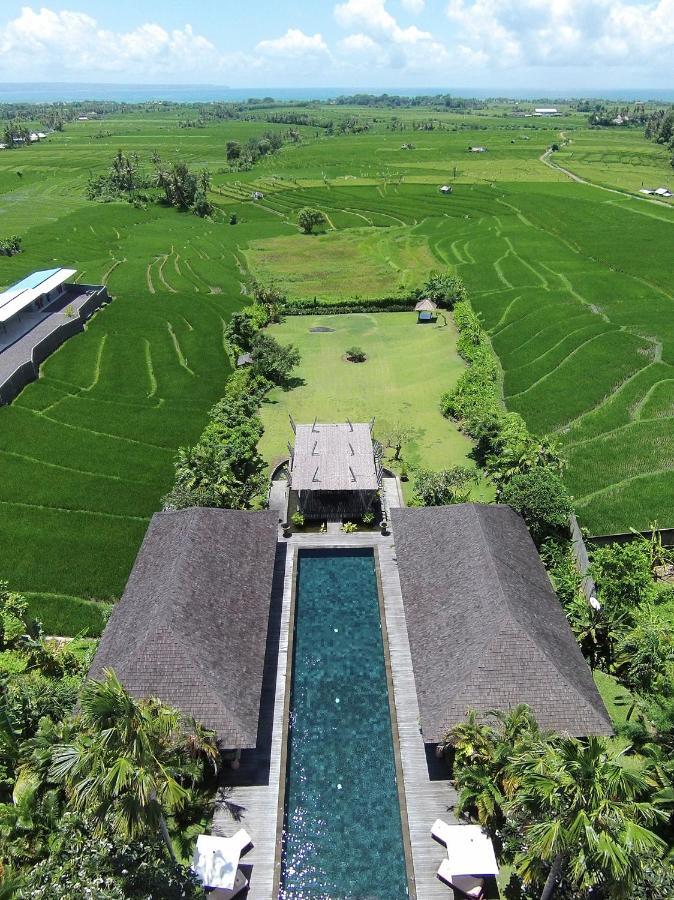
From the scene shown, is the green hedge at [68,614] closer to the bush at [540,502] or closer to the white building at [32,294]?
the bush at [540,502]

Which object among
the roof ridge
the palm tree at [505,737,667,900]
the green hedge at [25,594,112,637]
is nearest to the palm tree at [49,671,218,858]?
the palm tree at [505,737,667,900]

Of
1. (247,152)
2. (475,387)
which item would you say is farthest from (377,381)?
(247,152)

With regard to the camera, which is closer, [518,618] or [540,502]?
[518,618]

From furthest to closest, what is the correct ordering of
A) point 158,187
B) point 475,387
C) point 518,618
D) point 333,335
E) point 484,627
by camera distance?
1. point 158,187
2. point 333,335
3. point 475,387
4. point 518,618
5. point 484,627

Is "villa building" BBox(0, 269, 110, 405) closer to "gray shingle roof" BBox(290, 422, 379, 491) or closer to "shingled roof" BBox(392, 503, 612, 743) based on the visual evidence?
"gray shingle roof" BBox(290, 422, 379, 491)

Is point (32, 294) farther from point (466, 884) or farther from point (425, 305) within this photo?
point (466, 884)
